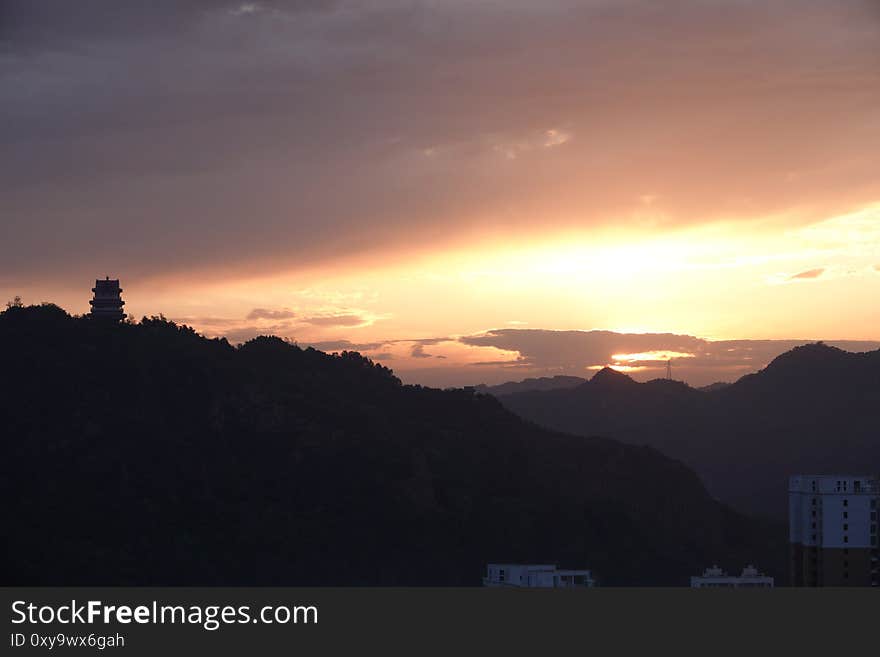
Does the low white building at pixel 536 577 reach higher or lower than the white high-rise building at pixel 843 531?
lower

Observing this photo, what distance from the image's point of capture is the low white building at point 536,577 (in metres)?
138

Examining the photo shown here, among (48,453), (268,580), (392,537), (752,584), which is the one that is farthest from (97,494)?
(752,584)

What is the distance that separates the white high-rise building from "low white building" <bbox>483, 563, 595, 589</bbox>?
21144 mm

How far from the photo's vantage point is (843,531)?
5123 inches

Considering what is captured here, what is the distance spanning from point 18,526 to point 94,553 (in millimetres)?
10408

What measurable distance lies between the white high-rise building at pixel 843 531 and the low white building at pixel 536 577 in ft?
69.4

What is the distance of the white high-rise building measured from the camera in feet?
424

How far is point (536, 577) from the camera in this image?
139750 mm

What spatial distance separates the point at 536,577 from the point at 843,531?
27.7 metres

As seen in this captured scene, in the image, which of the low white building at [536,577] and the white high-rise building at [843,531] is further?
the low white building at [536,577]

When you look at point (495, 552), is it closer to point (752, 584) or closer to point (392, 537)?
point (392, 537)

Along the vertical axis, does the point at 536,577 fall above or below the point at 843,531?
below

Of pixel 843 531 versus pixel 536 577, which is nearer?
pixel 843 531

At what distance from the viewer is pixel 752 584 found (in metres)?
133
